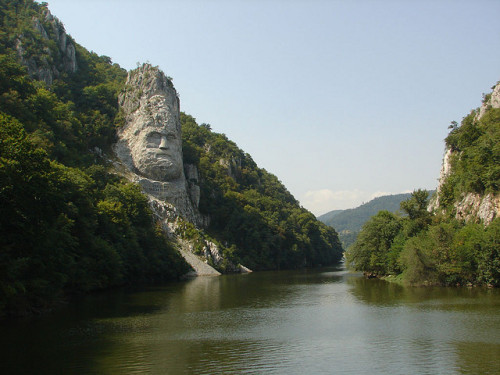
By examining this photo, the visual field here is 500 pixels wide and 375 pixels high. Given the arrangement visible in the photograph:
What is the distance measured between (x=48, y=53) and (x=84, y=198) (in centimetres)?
7267

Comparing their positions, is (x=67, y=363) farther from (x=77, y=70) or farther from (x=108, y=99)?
(x=77, y=70)

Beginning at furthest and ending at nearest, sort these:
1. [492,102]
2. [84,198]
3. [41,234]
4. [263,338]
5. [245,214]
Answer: [245,214], [492,102], [84,198], [41,234], [263,338]

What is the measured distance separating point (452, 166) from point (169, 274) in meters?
54.4

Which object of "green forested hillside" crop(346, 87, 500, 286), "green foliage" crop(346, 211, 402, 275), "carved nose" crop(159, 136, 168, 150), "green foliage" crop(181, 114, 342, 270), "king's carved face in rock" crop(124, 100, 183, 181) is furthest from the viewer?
"green foliage" crop(181, 114, 342, 270)

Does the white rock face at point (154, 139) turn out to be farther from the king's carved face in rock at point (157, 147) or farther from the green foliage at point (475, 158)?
the green foliage at point (475, 158)

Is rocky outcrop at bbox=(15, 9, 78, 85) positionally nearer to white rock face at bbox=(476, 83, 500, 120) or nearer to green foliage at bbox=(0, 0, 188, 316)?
green foliage at bbox=(0, 0, 188, 316)

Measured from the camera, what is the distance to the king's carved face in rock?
335ft

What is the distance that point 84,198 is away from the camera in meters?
51.3

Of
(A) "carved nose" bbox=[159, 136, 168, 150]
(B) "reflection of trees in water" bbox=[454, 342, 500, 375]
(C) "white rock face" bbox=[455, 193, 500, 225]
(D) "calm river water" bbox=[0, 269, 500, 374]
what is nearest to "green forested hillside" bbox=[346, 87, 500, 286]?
(C) "white rock face" bbox=[455, 193, 500, 225]

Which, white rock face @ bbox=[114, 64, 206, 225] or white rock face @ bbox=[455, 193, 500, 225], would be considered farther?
white rock face @ bbox=[114, 64, 206, 225]

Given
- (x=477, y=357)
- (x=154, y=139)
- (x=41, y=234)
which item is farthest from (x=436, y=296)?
(x=154, y=139)

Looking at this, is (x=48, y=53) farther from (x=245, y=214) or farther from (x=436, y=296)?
(x=436, y=296)

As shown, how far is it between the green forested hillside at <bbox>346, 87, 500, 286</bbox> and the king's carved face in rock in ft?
160

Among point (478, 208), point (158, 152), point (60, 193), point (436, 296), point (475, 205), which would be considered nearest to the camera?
point (60, 193)
